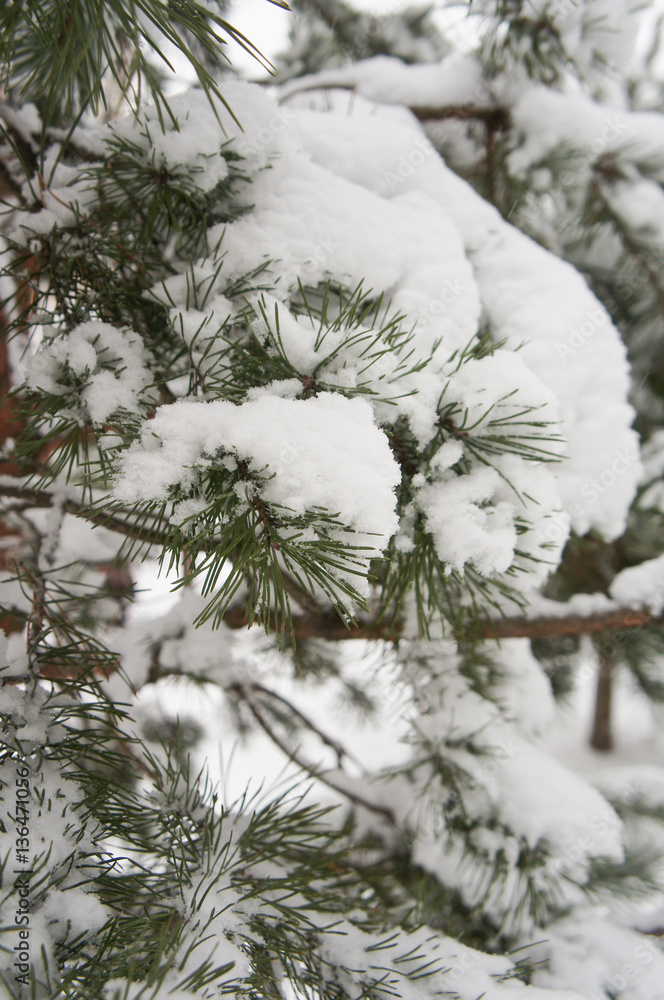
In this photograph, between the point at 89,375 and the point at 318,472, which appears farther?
the point at 89,375

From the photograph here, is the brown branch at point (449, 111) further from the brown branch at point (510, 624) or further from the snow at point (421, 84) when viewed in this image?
the brown branch at point (510, 624)

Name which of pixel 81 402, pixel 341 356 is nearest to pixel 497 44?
pixel 341 356

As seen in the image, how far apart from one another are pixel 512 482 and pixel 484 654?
617mm

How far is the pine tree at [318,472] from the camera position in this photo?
0.39 m

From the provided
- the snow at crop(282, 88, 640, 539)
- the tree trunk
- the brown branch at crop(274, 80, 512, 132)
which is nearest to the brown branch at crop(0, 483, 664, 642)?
the snow at crop(282, 88, 640, 539)

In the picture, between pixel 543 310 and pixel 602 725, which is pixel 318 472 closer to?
pixel 543 310

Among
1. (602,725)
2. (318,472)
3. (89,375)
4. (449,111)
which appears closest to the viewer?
(318,472)

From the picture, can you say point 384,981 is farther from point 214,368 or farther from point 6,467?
point 6,467

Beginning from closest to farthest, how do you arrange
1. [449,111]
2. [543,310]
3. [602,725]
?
1. [543,310]
2. [449,111]
3. [602,725]

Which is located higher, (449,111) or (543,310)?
(449,111)

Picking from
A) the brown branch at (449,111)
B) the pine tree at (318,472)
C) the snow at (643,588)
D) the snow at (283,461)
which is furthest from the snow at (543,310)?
the snow at (283,461)

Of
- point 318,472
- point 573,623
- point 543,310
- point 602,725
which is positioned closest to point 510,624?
point 573,623

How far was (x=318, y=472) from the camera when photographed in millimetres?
353

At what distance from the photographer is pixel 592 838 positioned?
85cm
